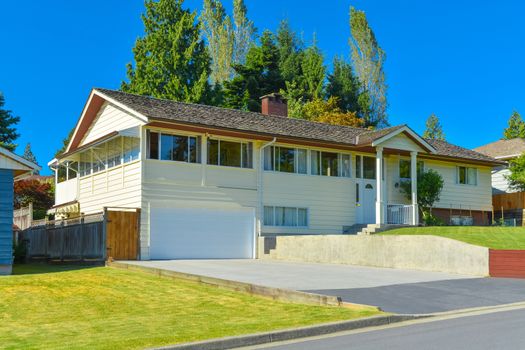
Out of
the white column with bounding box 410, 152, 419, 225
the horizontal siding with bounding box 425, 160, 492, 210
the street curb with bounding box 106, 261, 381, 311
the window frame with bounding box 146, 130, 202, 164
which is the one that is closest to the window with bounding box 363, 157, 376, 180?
the white column with bounding box 410, 152, 419, 225

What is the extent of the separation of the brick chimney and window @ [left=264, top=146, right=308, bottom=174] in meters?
6.03

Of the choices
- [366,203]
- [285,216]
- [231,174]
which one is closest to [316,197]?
[285,216]

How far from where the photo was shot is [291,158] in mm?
29891

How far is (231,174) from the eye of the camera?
27719 mm

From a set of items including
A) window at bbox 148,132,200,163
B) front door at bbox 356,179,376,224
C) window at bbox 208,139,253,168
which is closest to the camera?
window at bbox 148,132,200,163

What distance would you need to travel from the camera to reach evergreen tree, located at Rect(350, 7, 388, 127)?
60312 millimetres

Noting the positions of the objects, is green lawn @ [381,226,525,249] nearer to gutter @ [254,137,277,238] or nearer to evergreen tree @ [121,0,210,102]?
gutter @ [254,137,277,238]

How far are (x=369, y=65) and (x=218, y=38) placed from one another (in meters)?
14.8

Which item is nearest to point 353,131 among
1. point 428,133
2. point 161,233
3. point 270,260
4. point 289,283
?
Answer: point 270,260

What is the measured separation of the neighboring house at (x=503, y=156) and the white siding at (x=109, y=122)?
23.4 m

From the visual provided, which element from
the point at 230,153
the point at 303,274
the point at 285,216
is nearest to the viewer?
the point at 303,274

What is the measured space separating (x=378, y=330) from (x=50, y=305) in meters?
7.01

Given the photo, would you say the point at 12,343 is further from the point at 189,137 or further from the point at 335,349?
the point at 189,137

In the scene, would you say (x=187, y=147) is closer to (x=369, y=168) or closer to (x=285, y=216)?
(x=285, y=216)
